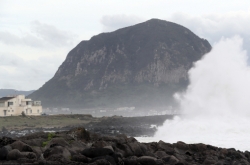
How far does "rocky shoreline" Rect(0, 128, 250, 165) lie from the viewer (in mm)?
13727

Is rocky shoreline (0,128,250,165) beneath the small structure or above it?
beneath

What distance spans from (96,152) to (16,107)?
2563 inches

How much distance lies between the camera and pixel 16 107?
77.2 meters

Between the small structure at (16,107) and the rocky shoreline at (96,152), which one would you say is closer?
the rocky shoreline at (96,152)

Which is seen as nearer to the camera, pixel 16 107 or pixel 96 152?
pixel 96 152

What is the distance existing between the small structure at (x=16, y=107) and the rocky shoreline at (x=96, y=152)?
58.4m

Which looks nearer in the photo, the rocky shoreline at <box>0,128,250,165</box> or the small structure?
the rocky shoreline at <box>0,128,250,165</box>

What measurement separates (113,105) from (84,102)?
17328 mm

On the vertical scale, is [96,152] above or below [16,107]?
below

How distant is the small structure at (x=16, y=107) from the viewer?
75600 millimetres

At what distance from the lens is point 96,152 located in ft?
47.1

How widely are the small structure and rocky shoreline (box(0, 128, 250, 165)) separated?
58423 millimetres

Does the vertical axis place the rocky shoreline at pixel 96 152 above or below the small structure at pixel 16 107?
below

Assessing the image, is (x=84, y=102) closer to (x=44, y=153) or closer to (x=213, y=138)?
(x=213, y=138)
